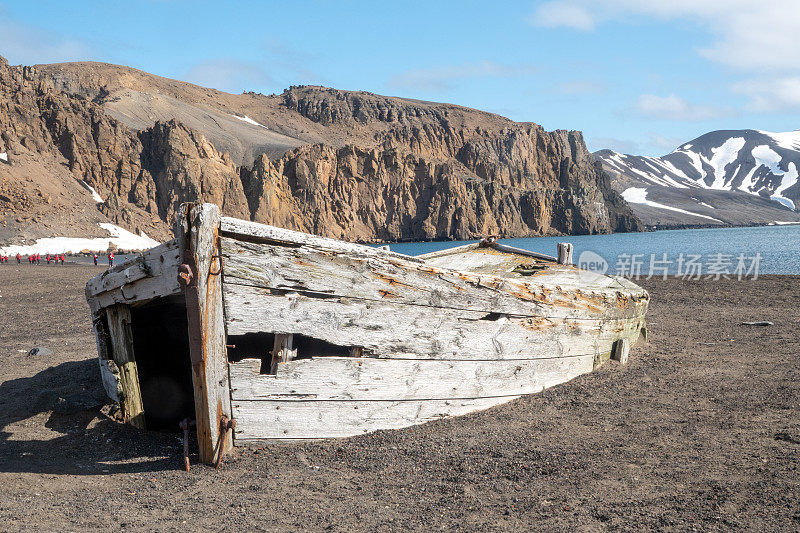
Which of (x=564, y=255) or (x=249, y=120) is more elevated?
(x=249, y=120)

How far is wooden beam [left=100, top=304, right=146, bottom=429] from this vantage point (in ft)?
17.9

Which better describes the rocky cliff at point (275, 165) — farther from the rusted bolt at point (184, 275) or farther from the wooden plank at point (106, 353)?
the rusted bolt at point (184, 275)

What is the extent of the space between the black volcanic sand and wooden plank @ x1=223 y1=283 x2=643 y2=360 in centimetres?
67

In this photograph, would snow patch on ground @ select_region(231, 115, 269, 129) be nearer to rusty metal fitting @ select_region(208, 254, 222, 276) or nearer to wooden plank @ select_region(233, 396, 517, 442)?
wooden plank @ select_region(233, 396, 517, 442)

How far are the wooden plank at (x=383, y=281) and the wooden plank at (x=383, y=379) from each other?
23.2 inches

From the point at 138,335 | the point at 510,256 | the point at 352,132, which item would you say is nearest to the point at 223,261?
the point at 138,335

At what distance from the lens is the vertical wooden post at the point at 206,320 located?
4414 millimetres

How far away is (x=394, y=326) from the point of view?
5.34 m

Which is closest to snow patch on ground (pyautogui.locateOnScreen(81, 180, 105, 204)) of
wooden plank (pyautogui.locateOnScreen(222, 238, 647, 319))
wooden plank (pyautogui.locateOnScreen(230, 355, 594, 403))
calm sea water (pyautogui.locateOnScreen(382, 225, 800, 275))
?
calm sea water (pyautogui.locateOnScreen(382, 225, 800, 275))

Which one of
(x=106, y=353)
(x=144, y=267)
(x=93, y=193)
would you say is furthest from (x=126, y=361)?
(x=93, y=193)

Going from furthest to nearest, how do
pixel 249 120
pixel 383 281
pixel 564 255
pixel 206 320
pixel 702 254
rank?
pixel 249 120 < pixel 702 254 < pixel 564 255 < pixel 383 281 < pixel 206 320

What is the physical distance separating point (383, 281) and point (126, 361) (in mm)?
2580

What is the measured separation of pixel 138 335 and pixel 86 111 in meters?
90.3

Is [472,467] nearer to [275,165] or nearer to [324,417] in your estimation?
[324,417]
